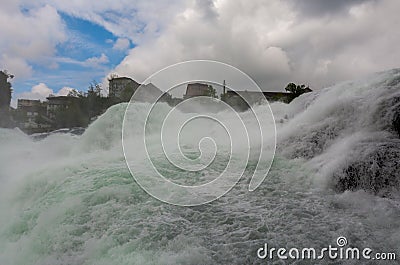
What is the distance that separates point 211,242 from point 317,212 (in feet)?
5.12

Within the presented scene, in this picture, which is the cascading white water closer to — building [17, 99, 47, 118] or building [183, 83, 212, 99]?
building [183, 83, 212, 99]

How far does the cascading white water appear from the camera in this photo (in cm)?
361

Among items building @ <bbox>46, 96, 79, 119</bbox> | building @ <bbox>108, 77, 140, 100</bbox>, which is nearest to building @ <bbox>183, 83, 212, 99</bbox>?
building @ <bbox>108, 77, 140, 100</bbox>

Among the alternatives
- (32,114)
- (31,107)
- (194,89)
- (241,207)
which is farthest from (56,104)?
(241,207)

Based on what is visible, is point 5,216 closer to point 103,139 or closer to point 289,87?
point 103,139

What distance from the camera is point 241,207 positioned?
4.48 m

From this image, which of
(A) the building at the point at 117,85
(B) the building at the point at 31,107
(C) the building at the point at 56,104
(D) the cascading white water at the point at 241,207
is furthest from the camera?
(B) the building at the point at 31,107

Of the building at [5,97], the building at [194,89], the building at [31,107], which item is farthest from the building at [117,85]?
the building at [194,89]

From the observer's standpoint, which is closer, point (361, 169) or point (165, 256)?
point (165, 256)

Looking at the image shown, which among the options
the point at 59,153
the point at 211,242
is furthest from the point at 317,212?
the point at 59,153

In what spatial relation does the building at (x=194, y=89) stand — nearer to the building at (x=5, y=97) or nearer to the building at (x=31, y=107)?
the building at (x=5, y=97)

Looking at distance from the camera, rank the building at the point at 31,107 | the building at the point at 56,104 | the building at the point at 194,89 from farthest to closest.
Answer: the building at the point at 31,107 < the building at the point at 56,104 < the building at the point at 194,89

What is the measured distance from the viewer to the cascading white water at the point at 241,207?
361 centimetres

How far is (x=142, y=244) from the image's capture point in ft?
12.0
